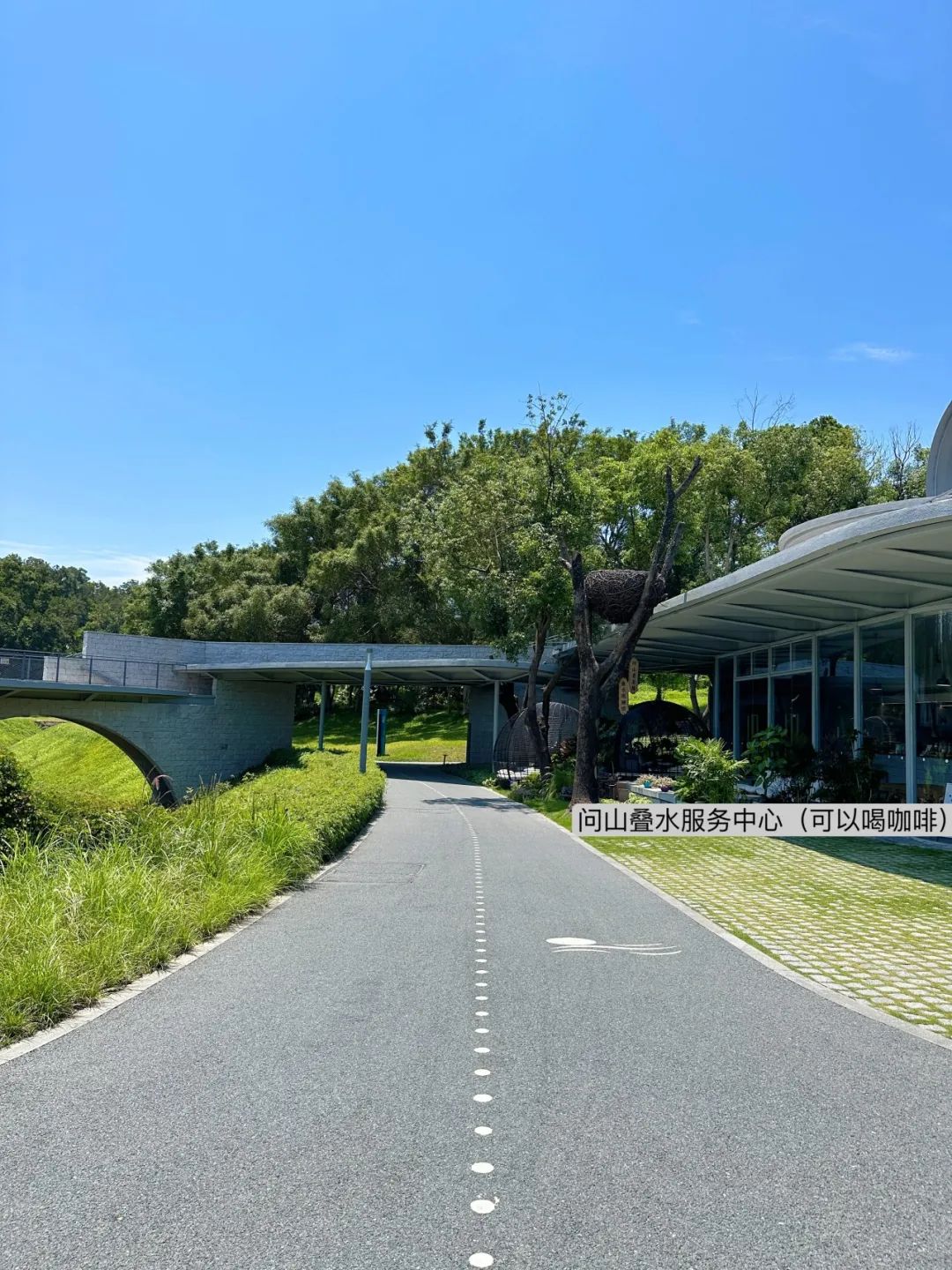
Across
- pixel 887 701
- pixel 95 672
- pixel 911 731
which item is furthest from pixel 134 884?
pixel 95 672

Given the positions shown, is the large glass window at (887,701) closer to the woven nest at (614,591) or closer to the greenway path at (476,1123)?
the woven nest at (614,591)

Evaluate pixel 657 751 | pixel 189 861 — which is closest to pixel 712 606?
pixel 657 751

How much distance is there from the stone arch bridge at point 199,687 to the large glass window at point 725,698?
6.38 meters

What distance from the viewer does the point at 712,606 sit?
18.7 m

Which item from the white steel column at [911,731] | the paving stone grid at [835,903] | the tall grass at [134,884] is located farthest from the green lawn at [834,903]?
the tall grass at [134,884]

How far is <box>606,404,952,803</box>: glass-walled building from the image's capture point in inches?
483

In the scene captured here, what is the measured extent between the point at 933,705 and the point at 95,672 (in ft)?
84.0

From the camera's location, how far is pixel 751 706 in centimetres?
2575

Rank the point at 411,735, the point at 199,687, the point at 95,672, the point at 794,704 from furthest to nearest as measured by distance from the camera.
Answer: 1. the point at 411,735
2. the point at 199,687
3. the point at 95,672
4. the point at 794,704

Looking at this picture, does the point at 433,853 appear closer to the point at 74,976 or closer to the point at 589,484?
the point at 74,976

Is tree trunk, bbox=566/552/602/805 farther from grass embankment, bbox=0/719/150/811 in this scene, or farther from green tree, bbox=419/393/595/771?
grass embankment, bbox=0/719/150/811

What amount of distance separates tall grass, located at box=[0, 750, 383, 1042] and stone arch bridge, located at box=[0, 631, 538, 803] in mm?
18301

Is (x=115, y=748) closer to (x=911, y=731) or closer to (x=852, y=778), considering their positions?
(x=852, y=778)

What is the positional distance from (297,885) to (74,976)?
459 cm
